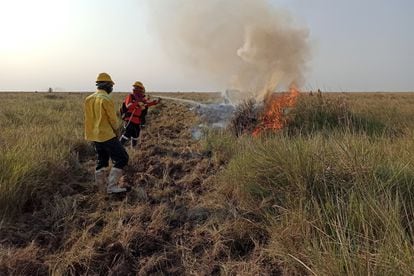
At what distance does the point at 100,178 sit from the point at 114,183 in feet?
1.51

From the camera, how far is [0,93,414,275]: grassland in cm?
302

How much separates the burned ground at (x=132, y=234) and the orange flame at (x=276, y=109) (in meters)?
3.01

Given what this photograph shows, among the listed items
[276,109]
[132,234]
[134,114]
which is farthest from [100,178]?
[276,109]

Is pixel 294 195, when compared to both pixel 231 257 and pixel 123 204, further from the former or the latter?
pixel 123 204

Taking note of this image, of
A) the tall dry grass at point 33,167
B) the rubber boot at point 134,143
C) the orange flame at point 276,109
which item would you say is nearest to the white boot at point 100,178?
the tall dry grass at point 33,167

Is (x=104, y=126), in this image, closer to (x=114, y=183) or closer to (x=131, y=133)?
(x=114, y=183)

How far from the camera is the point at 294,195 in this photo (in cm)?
410

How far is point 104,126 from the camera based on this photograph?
5992mm

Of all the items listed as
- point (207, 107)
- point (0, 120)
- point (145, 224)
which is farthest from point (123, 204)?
point (207, 107)

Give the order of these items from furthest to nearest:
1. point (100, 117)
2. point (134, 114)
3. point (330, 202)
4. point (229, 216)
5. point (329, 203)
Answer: point (134, 114) → point (100, 117) → point (229, 216) → point (330, 202) → point (329, 203)

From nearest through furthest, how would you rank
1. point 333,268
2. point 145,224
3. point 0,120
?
point 333,268 → point 145,224 → point 0,120

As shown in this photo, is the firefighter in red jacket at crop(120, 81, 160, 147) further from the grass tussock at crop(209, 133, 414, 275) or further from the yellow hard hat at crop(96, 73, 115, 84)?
the grass tussock at crop(209, 133, 414, 275)

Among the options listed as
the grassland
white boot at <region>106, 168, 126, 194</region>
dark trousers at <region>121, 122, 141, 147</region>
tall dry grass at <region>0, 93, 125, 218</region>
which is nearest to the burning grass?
dark trousers at <region>121, 122, 141, 147</region>

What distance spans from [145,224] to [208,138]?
14.3 ft
